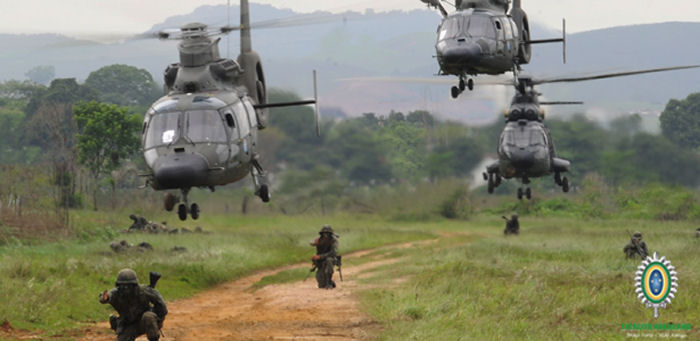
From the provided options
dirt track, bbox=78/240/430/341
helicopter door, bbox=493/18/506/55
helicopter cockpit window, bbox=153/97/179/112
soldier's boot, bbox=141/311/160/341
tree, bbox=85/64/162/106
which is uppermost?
tree, bbox=85/64/162/106

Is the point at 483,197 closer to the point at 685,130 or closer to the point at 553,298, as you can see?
the point at 685,130

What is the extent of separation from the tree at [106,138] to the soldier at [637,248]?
21426 mm

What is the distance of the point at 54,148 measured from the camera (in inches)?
2009

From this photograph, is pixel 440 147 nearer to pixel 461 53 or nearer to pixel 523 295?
pixel 523 295

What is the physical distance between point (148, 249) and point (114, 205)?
10750mm

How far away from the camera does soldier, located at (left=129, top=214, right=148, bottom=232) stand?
36.9 m

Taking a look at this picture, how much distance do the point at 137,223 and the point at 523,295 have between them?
2020 cm

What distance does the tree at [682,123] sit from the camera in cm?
4625

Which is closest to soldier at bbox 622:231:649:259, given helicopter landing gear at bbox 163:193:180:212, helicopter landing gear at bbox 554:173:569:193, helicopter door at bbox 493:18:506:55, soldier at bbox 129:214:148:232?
helicopter landing gear at bbox 554:173:569:193

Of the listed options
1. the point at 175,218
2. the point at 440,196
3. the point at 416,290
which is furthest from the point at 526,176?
the point at 440,196

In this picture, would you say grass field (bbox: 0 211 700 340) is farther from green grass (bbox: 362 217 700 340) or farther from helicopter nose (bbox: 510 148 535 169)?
helicopter nose (bbox: 510 148 535 169)

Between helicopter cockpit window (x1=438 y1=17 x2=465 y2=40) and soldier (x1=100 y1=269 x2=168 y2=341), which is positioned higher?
helicopter cockpit window (x1=438 y1=17 x2=465 y2=40)

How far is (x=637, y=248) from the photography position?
85.4 ft

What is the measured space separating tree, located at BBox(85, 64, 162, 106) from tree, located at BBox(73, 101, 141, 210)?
2818cm
